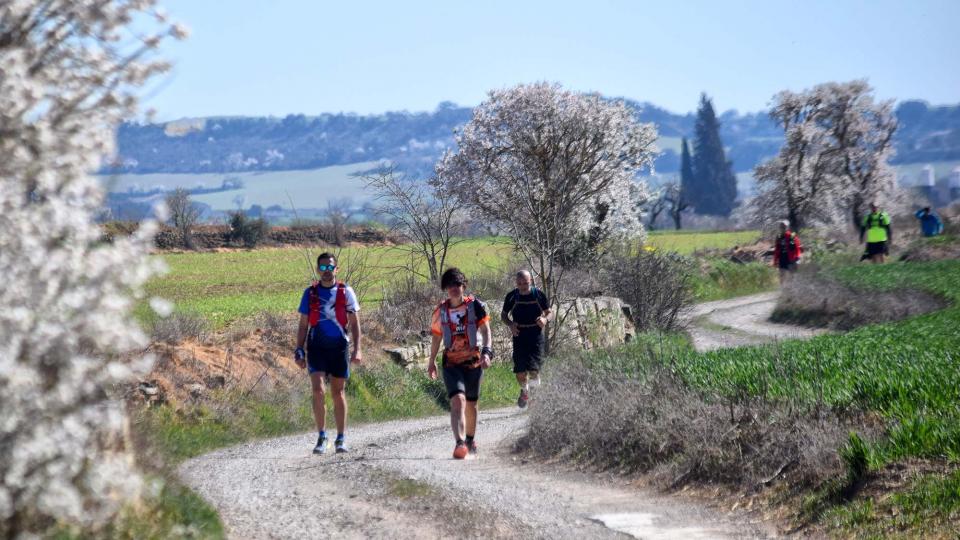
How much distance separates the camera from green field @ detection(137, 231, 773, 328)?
3134cm

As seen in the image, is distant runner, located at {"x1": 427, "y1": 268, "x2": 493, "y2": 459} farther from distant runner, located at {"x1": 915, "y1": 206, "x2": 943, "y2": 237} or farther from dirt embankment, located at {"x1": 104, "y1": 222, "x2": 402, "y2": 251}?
dirt embankment, located at {"x1": 104, "y1": 222, "x2": 402, "y2": 251}

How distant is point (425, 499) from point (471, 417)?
136 inches

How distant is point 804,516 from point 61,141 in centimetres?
661

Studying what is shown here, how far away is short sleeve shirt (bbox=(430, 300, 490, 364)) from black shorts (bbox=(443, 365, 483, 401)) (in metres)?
0.12

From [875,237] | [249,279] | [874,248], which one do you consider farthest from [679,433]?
[249,279]

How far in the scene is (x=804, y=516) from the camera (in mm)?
10211

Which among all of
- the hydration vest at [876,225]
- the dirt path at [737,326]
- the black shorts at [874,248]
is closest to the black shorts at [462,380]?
the dirt path at [737,326]

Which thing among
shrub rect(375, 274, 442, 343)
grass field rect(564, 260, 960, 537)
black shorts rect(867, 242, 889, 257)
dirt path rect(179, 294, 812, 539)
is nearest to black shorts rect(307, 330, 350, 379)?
dirt path rect(179, 294, 812, 539)

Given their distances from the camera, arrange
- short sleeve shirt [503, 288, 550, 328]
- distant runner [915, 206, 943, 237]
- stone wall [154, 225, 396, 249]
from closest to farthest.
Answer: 1. short sleeve shirt [503, 288, 550, 328]
2. distant runner [915, 206, 943, 237]
3. stone wall [154, 225, 396, 249]

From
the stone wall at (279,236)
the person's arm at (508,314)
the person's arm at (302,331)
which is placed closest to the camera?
the person's arm at (302,331)

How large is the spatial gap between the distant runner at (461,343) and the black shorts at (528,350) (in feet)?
12.9

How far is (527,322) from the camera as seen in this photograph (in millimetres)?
17766

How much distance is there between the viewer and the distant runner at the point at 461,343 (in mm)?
13578

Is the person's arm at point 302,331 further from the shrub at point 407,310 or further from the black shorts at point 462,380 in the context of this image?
the shrub at point 407,310
